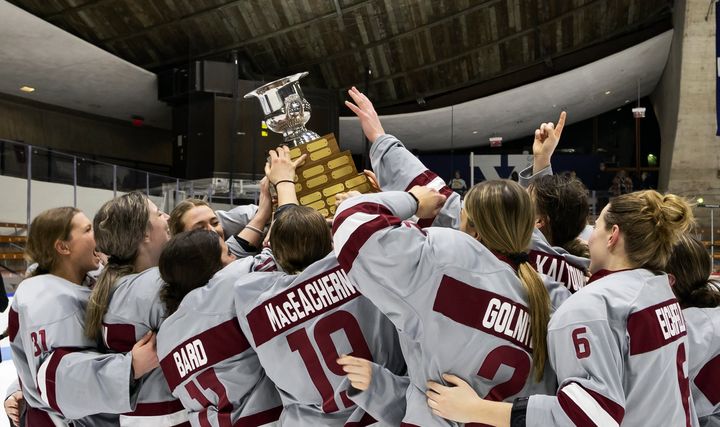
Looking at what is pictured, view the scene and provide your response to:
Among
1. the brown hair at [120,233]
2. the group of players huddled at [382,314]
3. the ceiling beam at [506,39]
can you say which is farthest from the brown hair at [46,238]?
Answer: the ceiling beam at [506,39]

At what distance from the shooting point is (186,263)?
1.96m

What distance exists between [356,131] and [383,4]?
12.8 ft

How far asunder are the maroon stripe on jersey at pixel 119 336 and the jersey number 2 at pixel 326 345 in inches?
21.2

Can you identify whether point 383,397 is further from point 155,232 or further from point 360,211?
point 155,232

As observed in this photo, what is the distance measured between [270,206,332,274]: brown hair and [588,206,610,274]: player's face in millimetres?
730

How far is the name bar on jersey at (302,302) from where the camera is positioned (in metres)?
1.86

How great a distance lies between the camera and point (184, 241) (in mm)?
1964

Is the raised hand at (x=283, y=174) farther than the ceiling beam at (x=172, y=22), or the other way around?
the ceiling beam at (x=172, y=22)

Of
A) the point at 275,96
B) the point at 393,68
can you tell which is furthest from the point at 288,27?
the point at 275,96

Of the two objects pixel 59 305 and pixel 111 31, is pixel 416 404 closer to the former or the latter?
pixel 59 305

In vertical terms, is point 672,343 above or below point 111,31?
below

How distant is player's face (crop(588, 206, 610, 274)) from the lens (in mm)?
1688

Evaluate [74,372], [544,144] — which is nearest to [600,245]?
[544,144]

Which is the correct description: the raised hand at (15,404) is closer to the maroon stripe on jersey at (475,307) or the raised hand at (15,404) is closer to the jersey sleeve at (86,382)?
the jersey sleeve at (86,382)
